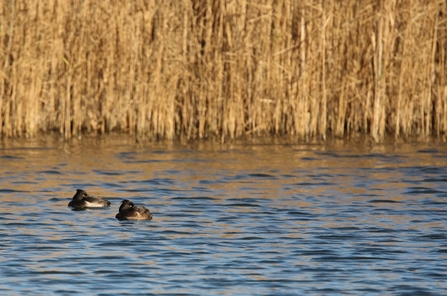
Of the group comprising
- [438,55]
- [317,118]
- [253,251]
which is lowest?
[253,251]

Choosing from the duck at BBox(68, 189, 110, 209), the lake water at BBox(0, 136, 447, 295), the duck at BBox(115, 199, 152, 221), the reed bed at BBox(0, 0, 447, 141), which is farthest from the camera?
the reed bed at BBox(0, 0, 447, 141)

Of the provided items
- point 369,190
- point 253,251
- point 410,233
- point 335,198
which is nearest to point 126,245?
point 253,251

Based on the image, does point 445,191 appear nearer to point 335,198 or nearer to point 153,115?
point 335,198

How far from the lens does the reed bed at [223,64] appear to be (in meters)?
15.0

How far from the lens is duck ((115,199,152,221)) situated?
938 cm

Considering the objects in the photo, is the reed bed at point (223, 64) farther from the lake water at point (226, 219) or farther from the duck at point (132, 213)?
the duck at point (132, 213)

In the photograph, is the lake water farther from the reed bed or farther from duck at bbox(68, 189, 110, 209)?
the reed bed

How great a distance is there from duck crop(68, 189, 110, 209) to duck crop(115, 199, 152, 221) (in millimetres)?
507

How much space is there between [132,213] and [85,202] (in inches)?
34.3

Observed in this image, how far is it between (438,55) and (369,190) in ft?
16.7

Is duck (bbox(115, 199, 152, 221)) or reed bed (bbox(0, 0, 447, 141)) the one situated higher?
reed bed (bbox(0, 0, 447, 141))

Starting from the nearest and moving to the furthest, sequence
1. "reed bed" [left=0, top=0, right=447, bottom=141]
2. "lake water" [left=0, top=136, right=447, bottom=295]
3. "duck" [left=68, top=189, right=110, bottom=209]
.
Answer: "lake water" [left=0, top=136, right=447, bottom=295], "duck" [left=68, top=189, right=110, bottom=209], "reed bed" [left=0, top=0, right=447, bottom=141]

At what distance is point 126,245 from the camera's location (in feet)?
27.4

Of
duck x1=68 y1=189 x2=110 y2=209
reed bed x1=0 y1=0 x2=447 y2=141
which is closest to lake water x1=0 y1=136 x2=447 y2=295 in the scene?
duck x1=68 y1=189 x2=110 y2=209
